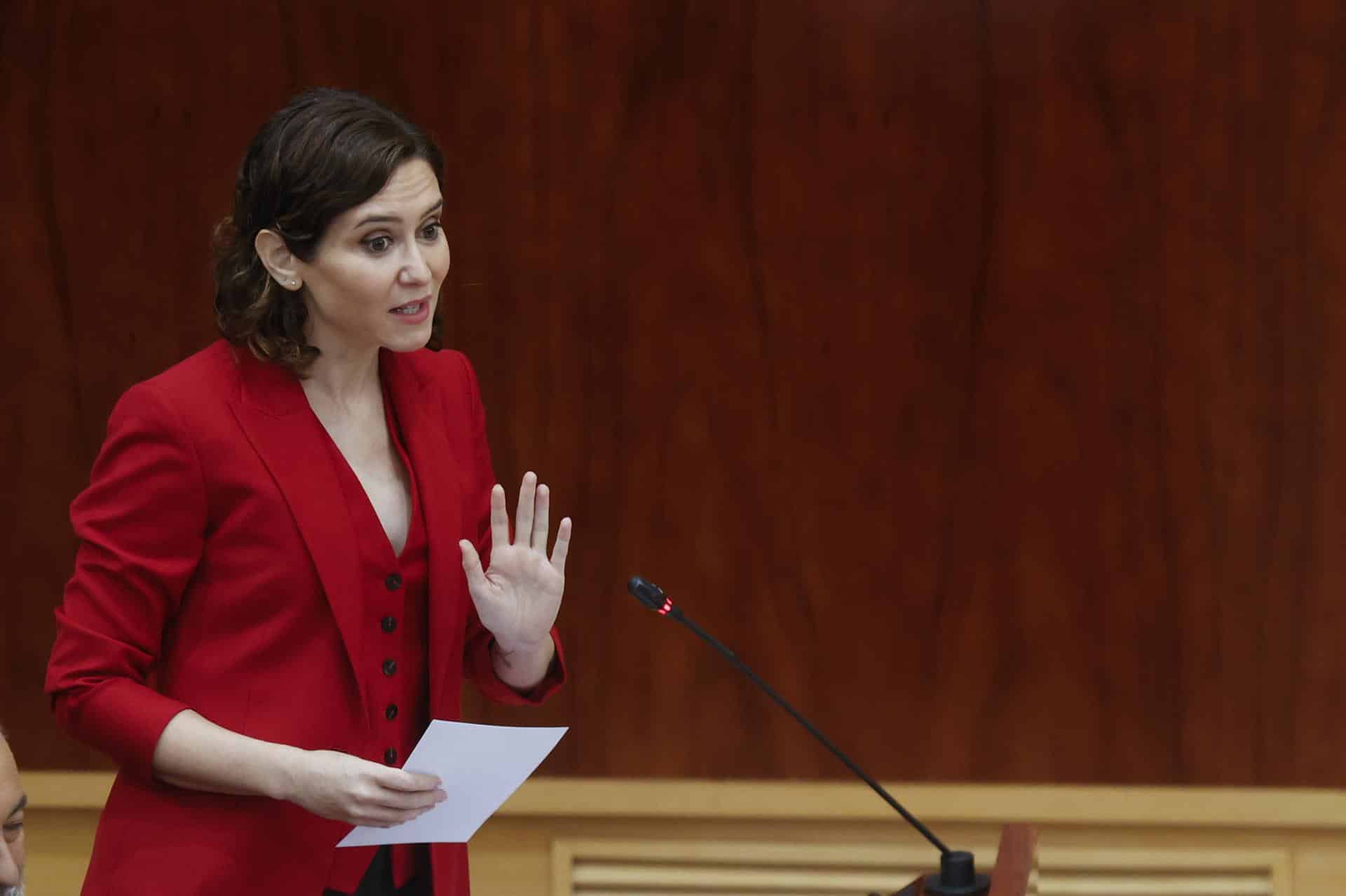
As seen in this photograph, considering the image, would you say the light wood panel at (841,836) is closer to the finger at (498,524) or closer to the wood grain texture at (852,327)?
the wood grain texture at (852,327)

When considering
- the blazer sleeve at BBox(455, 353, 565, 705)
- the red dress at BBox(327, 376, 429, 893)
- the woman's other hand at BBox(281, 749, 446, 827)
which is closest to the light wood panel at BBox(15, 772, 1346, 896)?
the blazer sleeve at BBox(455, 353, 565, 705)

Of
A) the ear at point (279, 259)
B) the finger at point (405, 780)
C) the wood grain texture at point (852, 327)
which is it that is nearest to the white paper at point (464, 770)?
the finger at point (405, 780)

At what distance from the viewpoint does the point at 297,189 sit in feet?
3.99

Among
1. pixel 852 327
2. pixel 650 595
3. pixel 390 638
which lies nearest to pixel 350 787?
pixel 390 638

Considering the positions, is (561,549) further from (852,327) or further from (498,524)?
(852,327)

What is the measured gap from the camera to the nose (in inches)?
46.9

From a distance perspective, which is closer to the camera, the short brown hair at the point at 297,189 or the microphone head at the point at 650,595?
the short brown hair at the point at 297,189

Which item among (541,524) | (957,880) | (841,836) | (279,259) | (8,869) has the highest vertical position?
(279,259)

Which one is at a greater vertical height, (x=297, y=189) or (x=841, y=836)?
(x=297, y=189)

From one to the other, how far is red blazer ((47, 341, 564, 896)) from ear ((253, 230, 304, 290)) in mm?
64

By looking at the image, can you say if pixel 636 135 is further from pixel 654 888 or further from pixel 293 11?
pixel 654 888

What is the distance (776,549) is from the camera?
2285mm

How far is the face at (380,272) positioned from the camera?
1.23 m

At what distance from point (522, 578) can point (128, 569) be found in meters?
0.29
